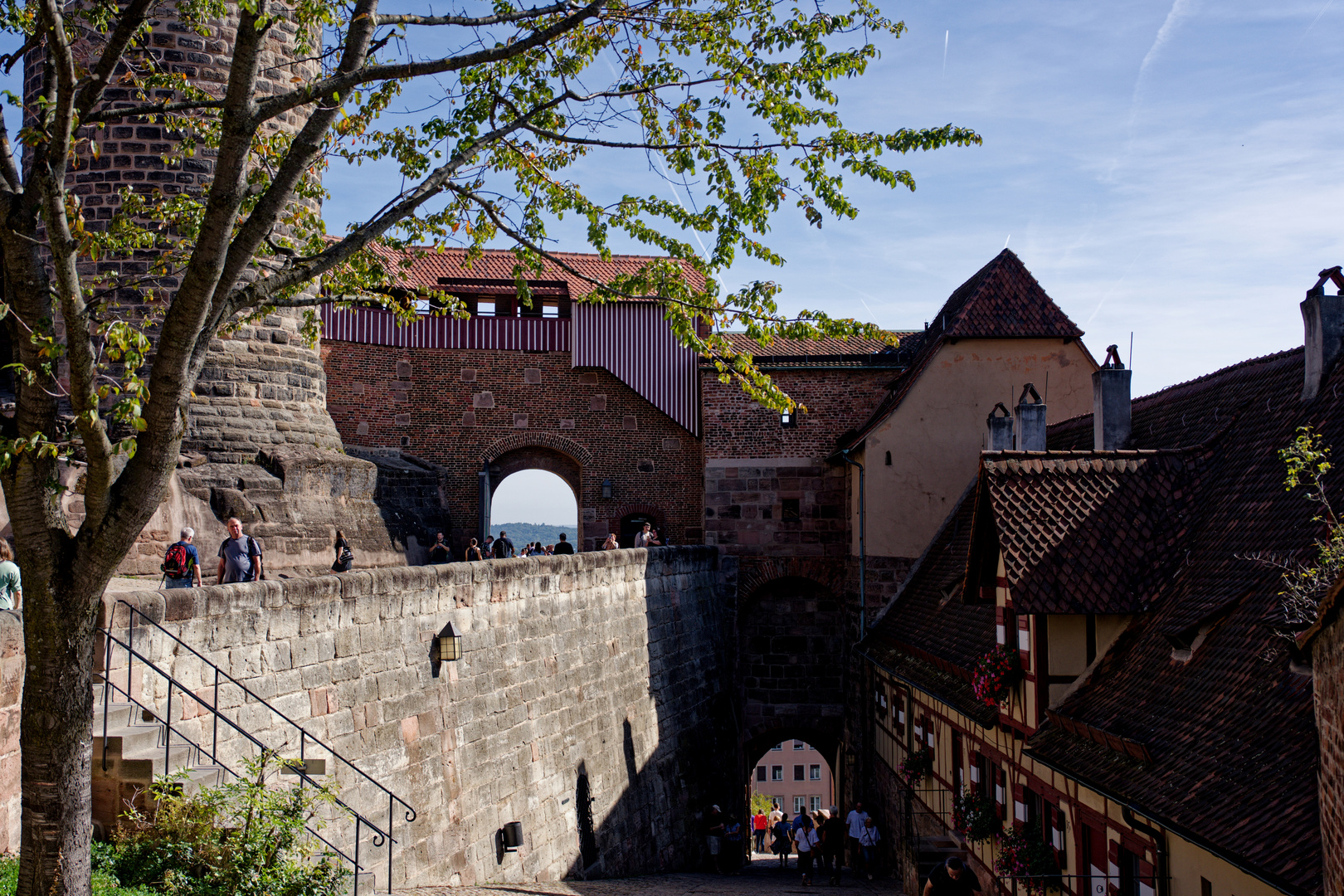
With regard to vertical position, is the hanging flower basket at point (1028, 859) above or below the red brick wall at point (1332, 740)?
below

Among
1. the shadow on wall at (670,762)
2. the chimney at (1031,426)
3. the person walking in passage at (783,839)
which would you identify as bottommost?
the person walking in passage at (783,839)

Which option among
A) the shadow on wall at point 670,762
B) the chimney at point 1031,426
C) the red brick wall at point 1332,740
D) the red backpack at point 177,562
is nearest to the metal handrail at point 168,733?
the red backpack at point 177,562

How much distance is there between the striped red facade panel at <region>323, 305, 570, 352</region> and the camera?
82.2ft

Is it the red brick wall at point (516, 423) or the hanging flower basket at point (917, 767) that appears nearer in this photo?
the hanging flower basket at point (917, 767)

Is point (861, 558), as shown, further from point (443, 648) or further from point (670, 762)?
point (443, 648)

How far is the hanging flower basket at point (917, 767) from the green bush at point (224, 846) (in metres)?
10.4

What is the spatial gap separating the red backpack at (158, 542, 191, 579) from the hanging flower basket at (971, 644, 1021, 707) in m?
7.93

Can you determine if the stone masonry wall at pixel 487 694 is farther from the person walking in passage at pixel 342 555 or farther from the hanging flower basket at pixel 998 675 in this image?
the hanging flower basket at pixel 998 675

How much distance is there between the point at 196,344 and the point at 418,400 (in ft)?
65.2

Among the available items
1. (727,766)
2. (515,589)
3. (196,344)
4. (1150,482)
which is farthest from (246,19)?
(727,766)

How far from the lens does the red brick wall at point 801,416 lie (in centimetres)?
2356

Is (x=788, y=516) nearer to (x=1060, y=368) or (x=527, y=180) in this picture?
(x=1060, y=368)

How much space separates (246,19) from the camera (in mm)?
5316

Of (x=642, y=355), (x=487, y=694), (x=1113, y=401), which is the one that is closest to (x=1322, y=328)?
(x=1113, y=401)
